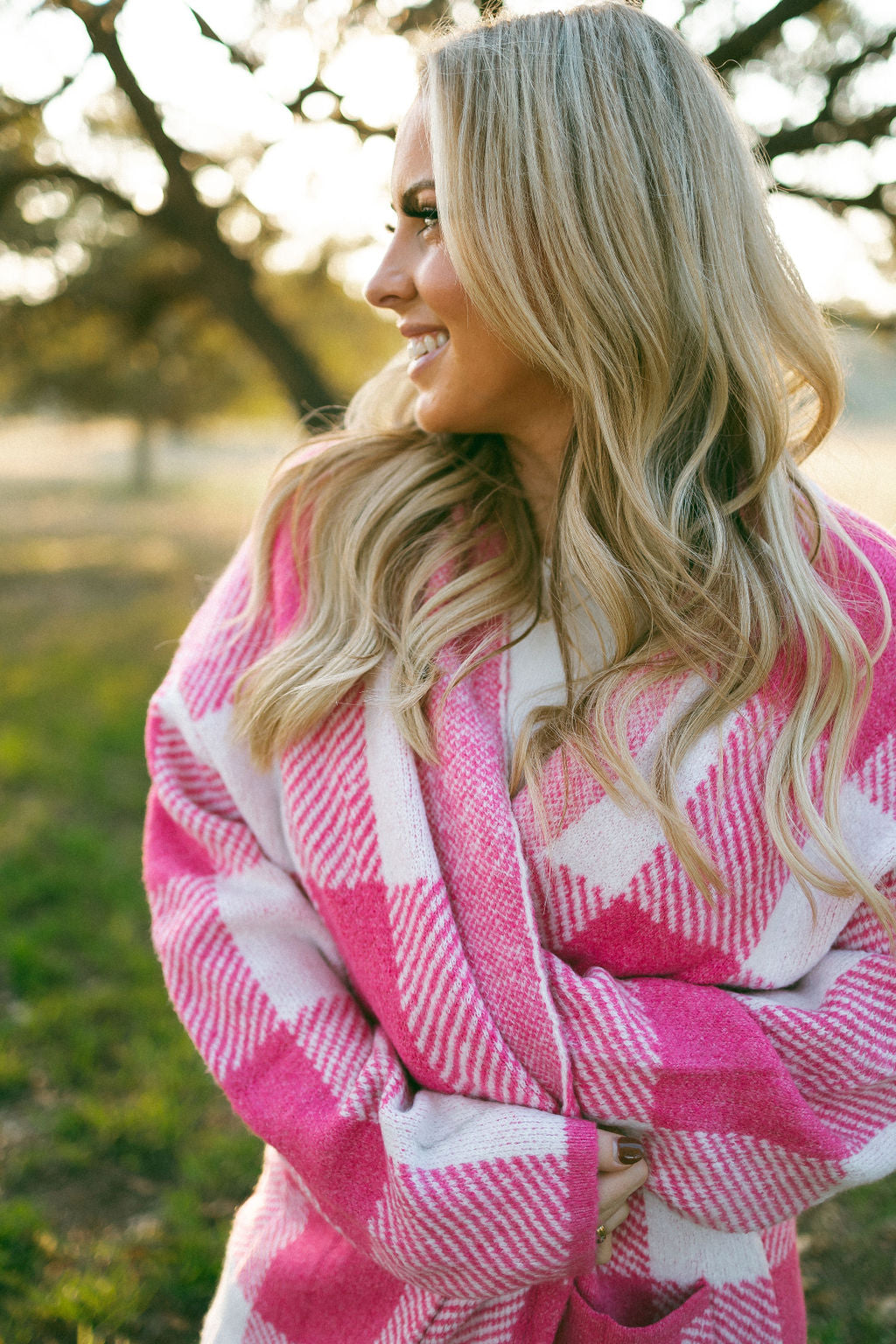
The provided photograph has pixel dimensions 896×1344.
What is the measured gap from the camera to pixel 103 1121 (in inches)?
104

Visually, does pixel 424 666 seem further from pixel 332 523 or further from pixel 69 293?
pixel 69 293

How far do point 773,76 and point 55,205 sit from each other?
4703 millimetres

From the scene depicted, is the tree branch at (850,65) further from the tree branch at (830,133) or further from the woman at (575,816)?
the woman at (575,816)

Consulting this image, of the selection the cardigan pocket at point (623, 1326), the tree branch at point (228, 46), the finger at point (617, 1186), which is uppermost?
the tree branch at point (228, 46)

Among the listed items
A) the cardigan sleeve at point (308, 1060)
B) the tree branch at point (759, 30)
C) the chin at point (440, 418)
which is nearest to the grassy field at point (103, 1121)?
the cardigan sleeve at point (308, 1060)

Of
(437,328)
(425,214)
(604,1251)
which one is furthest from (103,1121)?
(425,214)

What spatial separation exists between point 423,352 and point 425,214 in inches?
7.8

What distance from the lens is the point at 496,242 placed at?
1.37 meters

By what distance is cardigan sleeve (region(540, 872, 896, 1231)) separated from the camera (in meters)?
1.29

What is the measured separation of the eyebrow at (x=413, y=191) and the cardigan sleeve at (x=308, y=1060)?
2.20ft

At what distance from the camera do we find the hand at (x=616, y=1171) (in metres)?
1.29

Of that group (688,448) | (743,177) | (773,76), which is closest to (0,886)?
(688,448)

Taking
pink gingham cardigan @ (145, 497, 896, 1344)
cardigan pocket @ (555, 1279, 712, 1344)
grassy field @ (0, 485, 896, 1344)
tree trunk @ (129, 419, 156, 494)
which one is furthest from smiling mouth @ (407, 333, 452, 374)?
tree trunk @ (129, 419, 156, 494)

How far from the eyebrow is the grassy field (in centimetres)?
84
